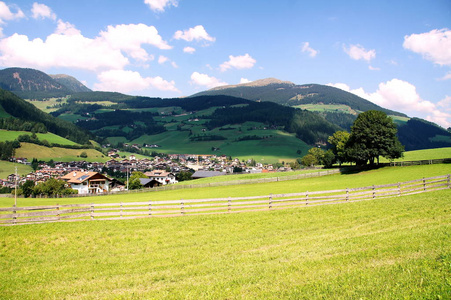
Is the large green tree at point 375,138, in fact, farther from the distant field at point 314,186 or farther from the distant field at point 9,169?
the distant field at point 9,169

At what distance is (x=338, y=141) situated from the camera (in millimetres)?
82062

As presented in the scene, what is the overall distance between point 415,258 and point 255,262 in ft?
16.5

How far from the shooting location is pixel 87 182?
3964 inches

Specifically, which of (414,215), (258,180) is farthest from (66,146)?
(414,215)

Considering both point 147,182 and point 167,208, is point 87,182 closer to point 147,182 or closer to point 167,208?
point 147,182

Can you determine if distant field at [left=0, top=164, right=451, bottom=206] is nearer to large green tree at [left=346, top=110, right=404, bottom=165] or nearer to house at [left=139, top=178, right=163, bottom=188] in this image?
large green tree at [left=346, top=110, right=404, bottom=165]

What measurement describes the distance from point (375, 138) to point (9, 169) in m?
140

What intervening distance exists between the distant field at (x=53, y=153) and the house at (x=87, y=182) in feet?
251

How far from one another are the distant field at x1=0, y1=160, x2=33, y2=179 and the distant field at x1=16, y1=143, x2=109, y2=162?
61.5 ft

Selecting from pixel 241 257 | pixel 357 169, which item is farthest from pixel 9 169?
pixel 241 257

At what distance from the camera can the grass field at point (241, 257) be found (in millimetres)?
8297

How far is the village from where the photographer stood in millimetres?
102188

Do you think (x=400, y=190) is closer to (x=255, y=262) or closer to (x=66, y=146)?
(x=255, y=262)

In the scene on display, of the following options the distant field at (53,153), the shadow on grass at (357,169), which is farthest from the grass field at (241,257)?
the distant field at (53,153)
